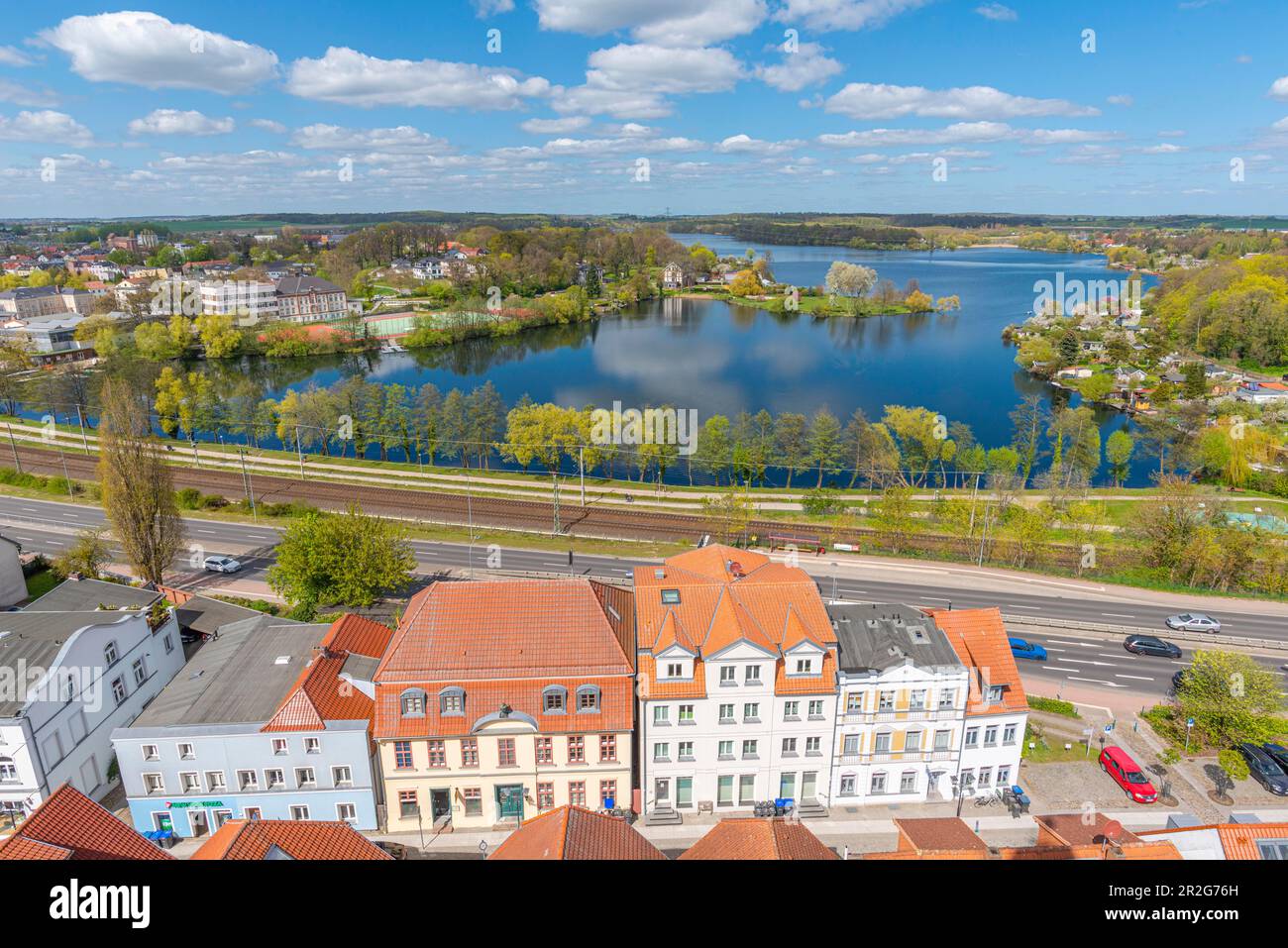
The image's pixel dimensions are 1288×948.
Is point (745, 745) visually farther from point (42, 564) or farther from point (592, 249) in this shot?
point (592, 249)

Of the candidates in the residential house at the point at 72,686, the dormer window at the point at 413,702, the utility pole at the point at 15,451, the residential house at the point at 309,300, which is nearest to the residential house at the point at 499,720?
the dormer window at the point at 413,702

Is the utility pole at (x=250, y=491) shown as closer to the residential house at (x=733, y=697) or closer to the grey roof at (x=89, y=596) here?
the grey roof at (x=89, y=596)

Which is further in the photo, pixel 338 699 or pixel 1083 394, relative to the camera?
pixel 1083 394

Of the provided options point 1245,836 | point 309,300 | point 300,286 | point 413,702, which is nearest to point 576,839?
point 413,702

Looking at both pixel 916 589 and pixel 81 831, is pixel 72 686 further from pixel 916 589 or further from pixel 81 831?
pixel 916 589

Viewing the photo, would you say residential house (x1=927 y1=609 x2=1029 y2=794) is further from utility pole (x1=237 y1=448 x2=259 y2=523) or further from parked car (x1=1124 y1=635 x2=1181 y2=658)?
utility pole (x1=237 y1=448 x2=259 y2=523)

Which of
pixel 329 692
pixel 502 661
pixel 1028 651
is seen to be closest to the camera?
pixel 502 661

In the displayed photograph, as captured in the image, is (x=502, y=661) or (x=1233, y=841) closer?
(x=1233, y=841)
